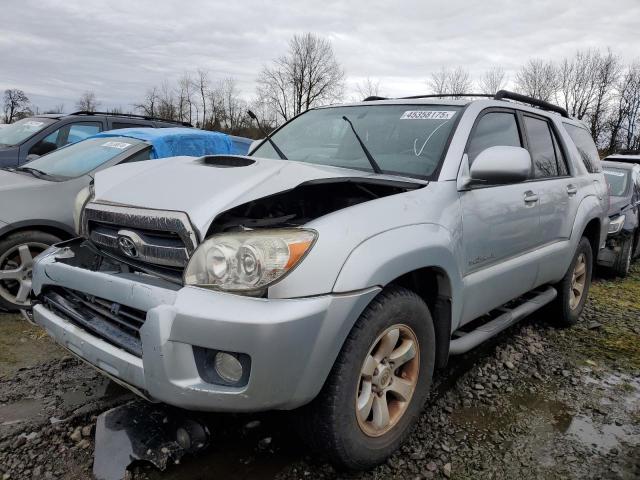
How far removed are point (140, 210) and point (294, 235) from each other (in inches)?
29.6

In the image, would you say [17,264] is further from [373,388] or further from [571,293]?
[571,293]

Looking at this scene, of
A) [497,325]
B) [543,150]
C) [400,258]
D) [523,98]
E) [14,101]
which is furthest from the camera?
[14,101]

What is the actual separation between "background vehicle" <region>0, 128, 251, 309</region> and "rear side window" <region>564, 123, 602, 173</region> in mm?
3891

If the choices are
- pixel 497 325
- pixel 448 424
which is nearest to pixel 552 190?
pixel 497 325

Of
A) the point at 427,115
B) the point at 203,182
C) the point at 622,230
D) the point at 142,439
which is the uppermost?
the point at 427,115

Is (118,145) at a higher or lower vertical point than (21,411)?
higher

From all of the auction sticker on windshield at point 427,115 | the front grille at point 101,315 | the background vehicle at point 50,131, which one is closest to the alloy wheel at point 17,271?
the front grille at point 101,315

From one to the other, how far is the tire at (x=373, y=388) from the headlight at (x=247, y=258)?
0.42 m

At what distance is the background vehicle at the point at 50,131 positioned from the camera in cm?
632

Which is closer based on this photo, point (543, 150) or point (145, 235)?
point (145, 235)

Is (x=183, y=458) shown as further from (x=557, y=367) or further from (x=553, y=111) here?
(x=553, y=111)

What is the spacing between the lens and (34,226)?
399 cm

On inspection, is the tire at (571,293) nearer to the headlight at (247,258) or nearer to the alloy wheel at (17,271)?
the headlight at (247,258)

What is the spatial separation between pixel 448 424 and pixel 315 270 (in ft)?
4.72
